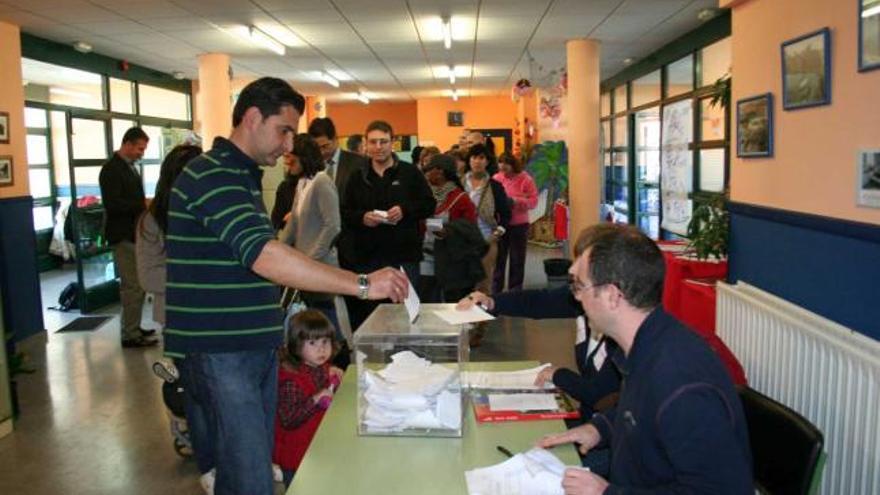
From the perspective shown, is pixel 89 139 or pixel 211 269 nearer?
pixel 211 269

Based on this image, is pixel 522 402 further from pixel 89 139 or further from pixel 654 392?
→ pixel 89 139

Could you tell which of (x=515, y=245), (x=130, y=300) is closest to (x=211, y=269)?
(x=130, y=300)

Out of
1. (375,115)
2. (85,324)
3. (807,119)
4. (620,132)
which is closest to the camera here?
(807,119)

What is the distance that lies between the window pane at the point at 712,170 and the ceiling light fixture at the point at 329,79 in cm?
608

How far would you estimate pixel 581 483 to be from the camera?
1.55m

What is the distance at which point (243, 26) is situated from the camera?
7.36 metres

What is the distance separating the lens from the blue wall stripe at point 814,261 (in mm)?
2697

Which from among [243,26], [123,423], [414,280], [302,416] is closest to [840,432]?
[302,416]

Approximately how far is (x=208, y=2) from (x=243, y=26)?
44.6 inches

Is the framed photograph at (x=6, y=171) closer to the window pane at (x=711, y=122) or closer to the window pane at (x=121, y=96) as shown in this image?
the window pane at (x=121, y=96)

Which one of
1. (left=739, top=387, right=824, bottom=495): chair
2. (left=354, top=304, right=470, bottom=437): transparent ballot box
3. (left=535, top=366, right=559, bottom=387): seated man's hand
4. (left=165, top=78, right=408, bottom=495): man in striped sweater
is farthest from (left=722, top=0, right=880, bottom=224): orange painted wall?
(left=165, top=78, right=408, bottom=495): man in striped sweater

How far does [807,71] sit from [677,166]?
5.48m

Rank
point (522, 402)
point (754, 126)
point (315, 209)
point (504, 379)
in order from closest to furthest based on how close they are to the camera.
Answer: point (522, 402) → point (504, 379) → point (754, 126) → point (315, 209)

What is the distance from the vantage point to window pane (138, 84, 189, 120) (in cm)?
970
